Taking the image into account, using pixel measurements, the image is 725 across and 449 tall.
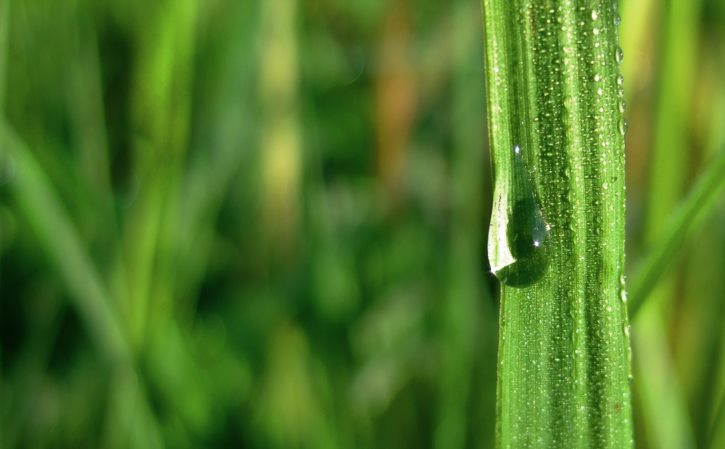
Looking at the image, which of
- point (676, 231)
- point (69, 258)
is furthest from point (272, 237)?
point (676, 231)

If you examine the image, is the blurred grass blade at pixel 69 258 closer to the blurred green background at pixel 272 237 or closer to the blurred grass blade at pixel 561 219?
the blurred green background at pixel 272 237

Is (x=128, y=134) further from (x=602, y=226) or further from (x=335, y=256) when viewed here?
(x=602, y=226)

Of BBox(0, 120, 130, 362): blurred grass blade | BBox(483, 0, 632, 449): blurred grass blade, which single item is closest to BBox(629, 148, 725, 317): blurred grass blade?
BBox(483, 0, 632, 449): blurred grass blade

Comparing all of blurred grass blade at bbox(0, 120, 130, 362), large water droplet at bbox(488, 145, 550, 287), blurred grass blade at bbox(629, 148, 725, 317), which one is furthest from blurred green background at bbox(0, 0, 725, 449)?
large water droplet at bbox(488, 145, 550, 287)

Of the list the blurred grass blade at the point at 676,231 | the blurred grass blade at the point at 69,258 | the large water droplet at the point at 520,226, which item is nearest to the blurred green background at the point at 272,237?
the blurred grass blade at the point at 69,258

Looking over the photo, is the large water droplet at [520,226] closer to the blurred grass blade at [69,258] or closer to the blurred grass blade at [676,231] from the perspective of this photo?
the blurred grass blade at [676,231]

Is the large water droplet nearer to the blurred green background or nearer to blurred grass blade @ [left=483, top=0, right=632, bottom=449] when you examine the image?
blurred grass blade @ [left=483, top=0, right=632, bottom=449]

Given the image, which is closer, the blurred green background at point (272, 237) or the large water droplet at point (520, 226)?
the large water droplet at point (520, 226)

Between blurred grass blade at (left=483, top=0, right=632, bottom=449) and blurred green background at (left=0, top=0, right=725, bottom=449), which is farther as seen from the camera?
blurred green background at (left=0, top=0, right=725, bottom=449)
